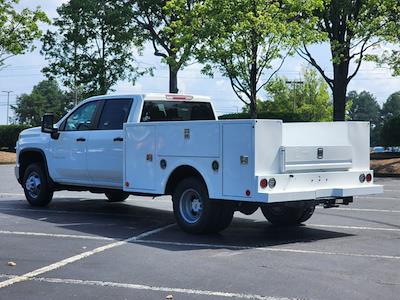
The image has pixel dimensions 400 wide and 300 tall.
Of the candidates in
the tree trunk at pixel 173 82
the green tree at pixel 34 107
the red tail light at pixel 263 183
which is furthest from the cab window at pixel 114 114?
the green tree at pixel 34 107

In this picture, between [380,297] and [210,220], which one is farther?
[210,220]

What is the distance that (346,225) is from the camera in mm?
9992

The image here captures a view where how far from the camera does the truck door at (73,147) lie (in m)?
11.0

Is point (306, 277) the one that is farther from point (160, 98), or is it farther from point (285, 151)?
point (160, 98)

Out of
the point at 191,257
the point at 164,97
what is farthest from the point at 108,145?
the point at 191,257

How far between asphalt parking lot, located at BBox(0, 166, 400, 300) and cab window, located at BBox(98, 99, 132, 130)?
5.64 ft

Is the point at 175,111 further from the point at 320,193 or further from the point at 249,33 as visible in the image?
the point at 249,33

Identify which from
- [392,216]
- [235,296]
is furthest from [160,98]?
[235,296]

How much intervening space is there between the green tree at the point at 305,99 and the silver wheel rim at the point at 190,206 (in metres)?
48.3

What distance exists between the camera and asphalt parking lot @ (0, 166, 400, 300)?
Answer: 228 inches

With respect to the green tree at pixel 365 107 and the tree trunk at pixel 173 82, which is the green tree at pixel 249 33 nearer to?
the tree trunk at pixel 173 82

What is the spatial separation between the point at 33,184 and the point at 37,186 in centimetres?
14

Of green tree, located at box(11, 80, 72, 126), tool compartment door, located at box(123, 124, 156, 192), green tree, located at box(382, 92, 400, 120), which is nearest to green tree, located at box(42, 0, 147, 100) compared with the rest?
tool compartment door, located at box(123, 124, 156, 192)

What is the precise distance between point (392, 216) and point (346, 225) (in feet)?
5.08
